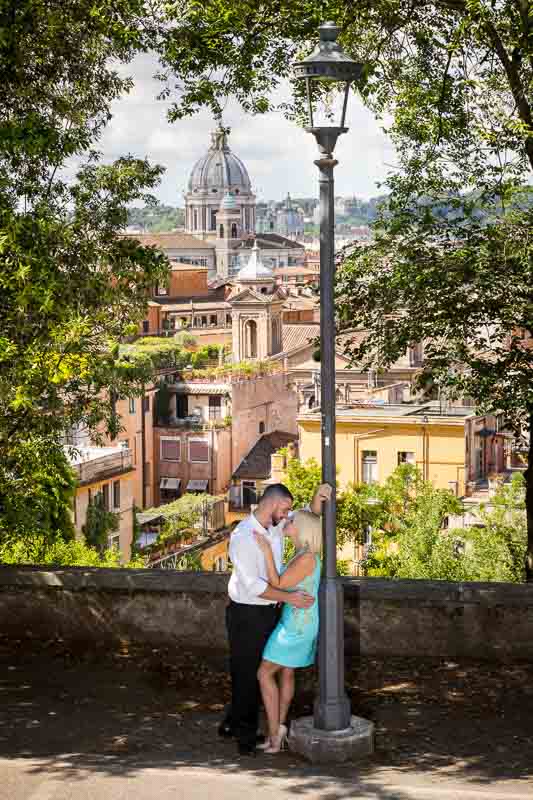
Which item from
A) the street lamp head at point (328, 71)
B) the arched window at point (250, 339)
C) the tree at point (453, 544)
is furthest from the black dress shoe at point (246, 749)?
the arched window at point (250, 339)

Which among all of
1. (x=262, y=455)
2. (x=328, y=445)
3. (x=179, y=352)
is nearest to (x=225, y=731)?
(x=328, y=445)

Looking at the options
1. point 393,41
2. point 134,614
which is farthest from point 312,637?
point 393,41

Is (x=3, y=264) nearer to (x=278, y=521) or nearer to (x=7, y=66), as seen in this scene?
(x=7, y=66)

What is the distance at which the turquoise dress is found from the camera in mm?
6582

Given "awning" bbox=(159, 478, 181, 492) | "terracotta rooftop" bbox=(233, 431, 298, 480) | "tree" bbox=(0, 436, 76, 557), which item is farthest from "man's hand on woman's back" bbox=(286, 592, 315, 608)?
"awning" bbox=(159, 478, 181, 492)

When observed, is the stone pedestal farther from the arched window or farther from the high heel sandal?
the arched window

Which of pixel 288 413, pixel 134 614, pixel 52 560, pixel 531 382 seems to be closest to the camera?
pixel 134 614

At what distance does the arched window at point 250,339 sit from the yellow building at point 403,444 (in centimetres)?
5635

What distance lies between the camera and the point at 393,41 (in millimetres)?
11859

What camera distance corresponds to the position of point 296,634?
6.61 meters

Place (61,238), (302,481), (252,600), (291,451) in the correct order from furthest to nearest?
(291,451), (302,481), (61,238), (252,600)

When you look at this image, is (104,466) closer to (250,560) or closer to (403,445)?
(403,445)

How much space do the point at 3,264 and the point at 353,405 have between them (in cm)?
4607

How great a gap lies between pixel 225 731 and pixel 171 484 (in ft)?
245
